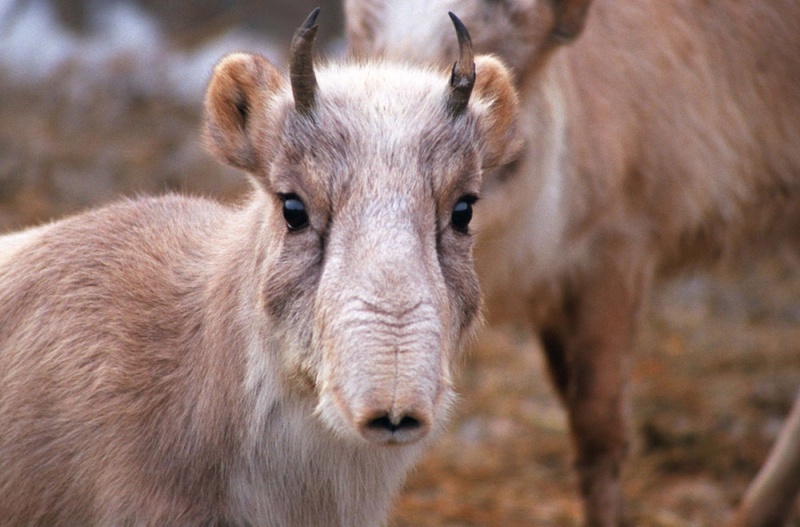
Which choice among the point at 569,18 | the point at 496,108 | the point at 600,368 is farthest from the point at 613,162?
the point at 496,108

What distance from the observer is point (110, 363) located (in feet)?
9.53

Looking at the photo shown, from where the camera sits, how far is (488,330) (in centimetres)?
732

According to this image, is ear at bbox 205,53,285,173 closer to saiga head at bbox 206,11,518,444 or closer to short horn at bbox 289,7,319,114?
saiga head at bbox 206,11,518,444

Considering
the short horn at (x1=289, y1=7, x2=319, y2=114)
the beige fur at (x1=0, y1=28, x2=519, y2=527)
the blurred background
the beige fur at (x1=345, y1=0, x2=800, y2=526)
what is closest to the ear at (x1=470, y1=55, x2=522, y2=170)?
the beige fur at (x1=0, y1=28, x2=519, y2=527)

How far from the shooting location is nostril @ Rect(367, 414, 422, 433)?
7.45 feet

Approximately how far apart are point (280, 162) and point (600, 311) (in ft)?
7.89

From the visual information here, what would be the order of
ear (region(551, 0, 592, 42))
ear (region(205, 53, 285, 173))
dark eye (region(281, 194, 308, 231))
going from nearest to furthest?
dark eye (region(281, 194, 308, 231))
ear (region(205, 53, 285, 173))
ear (region(551, 0, 592, 42))

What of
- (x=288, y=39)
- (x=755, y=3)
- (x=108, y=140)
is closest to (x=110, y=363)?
(x=755, y=3)

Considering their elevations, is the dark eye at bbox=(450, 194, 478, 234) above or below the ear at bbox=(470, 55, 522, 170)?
below

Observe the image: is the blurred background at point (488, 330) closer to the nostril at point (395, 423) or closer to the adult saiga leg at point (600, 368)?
the adult saiga leg at point (600, 368)

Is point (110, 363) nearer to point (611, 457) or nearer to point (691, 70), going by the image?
point (611, 457)

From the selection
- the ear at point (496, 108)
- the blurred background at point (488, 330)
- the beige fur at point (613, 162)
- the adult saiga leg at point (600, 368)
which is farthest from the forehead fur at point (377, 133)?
the blurred background at point (488, 330)

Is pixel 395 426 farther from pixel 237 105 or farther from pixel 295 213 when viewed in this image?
pixel 237 105

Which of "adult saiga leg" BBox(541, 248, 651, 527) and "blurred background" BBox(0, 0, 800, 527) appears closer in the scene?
"adult saiga leg" BBox(541, 248, 651, 527)
